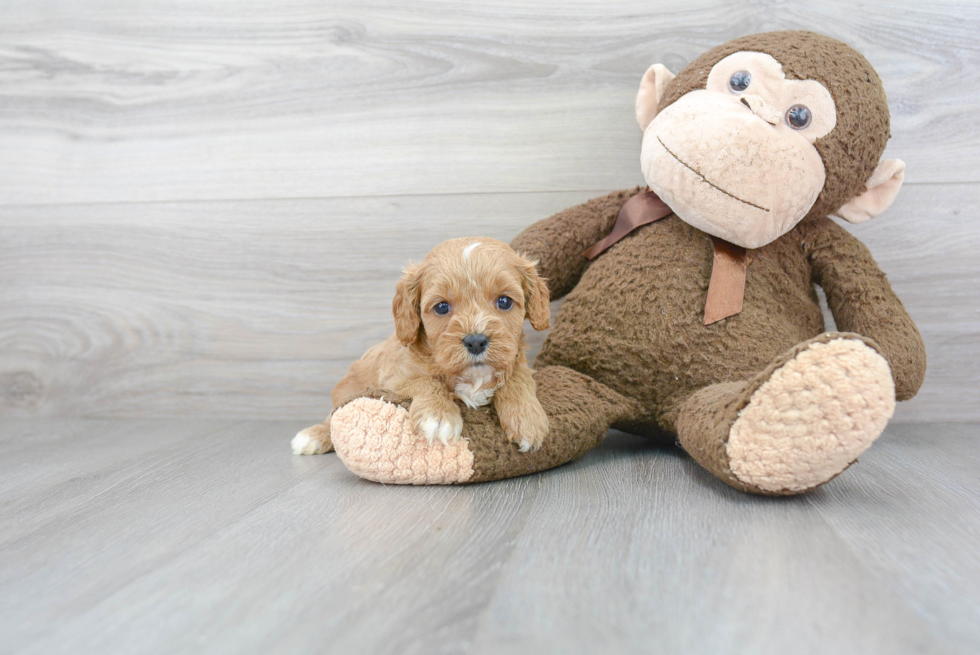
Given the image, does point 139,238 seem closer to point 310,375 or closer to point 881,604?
point 310,375

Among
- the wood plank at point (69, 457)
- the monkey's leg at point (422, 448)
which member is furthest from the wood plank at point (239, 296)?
the monkey's leg at point (422, 448)

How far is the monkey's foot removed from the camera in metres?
1.48

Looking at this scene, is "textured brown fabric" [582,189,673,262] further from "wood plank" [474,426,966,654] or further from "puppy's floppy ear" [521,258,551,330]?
"wood plank" [474,426,966,654]

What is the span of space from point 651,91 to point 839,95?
373 mm

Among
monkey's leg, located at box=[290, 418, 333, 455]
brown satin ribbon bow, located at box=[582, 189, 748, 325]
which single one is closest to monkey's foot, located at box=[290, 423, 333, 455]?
monkey's leg, located at box=[290, 418, 333, 455]

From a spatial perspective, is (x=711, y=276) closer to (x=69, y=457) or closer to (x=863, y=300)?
(x=863, y=300)

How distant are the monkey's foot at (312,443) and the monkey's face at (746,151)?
0.90 meters

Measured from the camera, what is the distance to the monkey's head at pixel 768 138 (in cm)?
119

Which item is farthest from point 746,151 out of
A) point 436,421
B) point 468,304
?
point 436,421

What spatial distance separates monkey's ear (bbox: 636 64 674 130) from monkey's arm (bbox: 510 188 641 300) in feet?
0.54

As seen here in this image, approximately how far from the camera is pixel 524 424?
1152 millimetres

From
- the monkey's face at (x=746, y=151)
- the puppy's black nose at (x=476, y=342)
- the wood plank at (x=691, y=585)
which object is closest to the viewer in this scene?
the wood plank at (x=691, y=585)

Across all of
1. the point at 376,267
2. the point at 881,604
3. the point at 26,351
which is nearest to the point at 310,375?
the point at 376,267

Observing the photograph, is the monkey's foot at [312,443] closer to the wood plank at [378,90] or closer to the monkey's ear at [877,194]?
the wood plank at [378,90]
